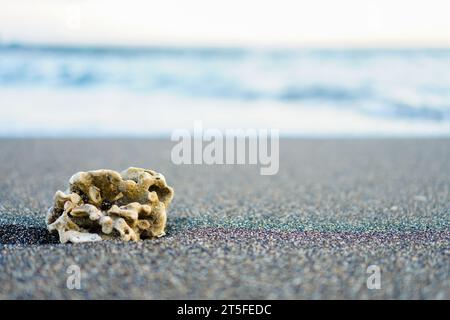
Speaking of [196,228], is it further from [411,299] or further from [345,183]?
[345,183]

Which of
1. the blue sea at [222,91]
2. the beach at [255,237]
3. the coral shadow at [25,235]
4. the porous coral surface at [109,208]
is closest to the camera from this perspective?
the beach at [255,237]

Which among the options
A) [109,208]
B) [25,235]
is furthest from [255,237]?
[25,235]

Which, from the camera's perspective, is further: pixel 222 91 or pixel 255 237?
pixel 222 91

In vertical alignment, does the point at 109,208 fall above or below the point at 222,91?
below

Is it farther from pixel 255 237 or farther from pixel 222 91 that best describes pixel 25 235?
pixel 222 91

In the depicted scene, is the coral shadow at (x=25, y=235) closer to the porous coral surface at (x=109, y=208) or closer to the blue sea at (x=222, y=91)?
the porous coral surface at (x=109, y=208)

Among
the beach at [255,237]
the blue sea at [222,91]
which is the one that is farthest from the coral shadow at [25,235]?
the blue sea at [222,91]

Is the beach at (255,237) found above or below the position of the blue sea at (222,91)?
below
